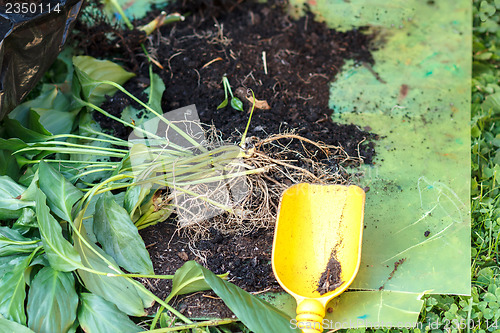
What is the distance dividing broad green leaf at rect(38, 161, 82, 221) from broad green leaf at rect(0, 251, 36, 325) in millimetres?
136

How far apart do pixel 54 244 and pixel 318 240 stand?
63 centimetres

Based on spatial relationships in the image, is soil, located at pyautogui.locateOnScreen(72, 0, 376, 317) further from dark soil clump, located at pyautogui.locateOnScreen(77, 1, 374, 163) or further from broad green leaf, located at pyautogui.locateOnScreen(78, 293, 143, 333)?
broad green leaf, located at pyautogui.locateOnScreen(78, 293, 143, 333)

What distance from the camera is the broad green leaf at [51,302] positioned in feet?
3.56

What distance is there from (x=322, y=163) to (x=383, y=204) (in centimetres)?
20

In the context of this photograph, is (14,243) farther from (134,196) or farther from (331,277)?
(331,277)

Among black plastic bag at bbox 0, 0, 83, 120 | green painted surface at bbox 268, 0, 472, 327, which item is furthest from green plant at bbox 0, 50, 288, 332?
green painted surface at bbox 268, 0, 472, 327

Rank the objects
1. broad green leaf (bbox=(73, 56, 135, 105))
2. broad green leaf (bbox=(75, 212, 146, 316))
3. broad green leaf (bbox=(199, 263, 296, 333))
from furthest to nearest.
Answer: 1. broad green leaf (bbox=(73, 56, 135, 105))
2. broad green leaf (bbox=(75, 212, 146, 316))
3. broad green leaf (bbox=(199, 263, 296, 333))

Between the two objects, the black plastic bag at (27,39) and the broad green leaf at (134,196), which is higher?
the black plastic bag at (27,39)

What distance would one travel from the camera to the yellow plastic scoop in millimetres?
1181

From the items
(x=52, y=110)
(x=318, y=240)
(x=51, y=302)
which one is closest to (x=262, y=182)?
(x=318, y=240)

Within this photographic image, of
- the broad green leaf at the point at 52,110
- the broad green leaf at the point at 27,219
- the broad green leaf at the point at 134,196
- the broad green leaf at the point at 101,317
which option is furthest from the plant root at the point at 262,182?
the broad green leaf at the point at 52,110

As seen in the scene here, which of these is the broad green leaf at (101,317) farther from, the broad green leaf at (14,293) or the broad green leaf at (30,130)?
the broad green leaf at (30,130)

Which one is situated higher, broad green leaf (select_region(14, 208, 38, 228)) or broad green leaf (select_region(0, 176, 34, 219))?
broad green leaf (select_region(0, 176, 34, 219))

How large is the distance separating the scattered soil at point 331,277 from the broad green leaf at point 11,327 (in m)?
0.66
